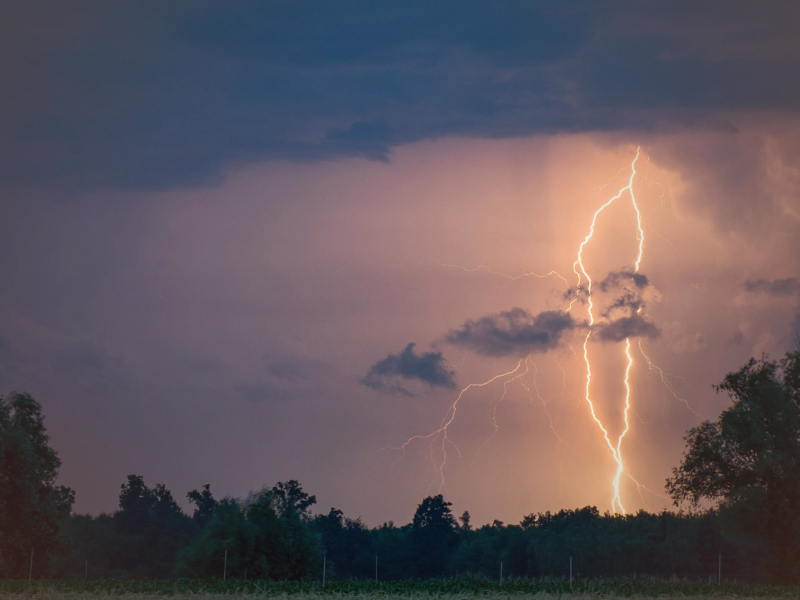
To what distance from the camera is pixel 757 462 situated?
43.7 m

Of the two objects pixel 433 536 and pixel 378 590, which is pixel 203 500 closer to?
pixel 433 536

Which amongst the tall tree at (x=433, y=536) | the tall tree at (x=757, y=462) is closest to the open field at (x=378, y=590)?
the tall tree at (x=757, y=462)

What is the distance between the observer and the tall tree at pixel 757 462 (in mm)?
43344

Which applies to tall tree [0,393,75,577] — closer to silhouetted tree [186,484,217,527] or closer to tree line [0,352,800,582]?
tree line [0,352,800,582]

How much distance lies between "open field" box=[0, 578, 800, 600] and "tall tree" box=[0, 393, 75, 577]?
823cm

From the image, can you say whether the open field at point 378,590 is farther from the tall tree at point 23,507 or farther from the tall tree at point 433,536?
the tall tree at point 433,536

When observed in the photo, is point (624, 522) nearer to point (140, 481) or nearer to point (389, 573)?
point (389, 573)

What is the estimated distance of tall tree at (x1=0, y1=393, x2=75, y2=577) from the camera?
144 feet

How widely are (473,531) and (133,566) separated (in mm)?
39675

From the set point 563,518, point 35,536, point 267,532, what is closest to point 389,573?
point 563,518

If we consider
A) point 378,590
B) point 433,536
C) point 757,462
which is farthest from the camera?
point 433,536

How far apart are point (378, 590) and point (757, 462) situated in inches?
831

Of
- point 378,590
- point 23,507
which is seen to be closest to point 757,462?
point 378,590

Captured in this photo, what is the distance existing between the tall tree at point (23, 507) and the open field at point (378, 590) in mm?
8231
